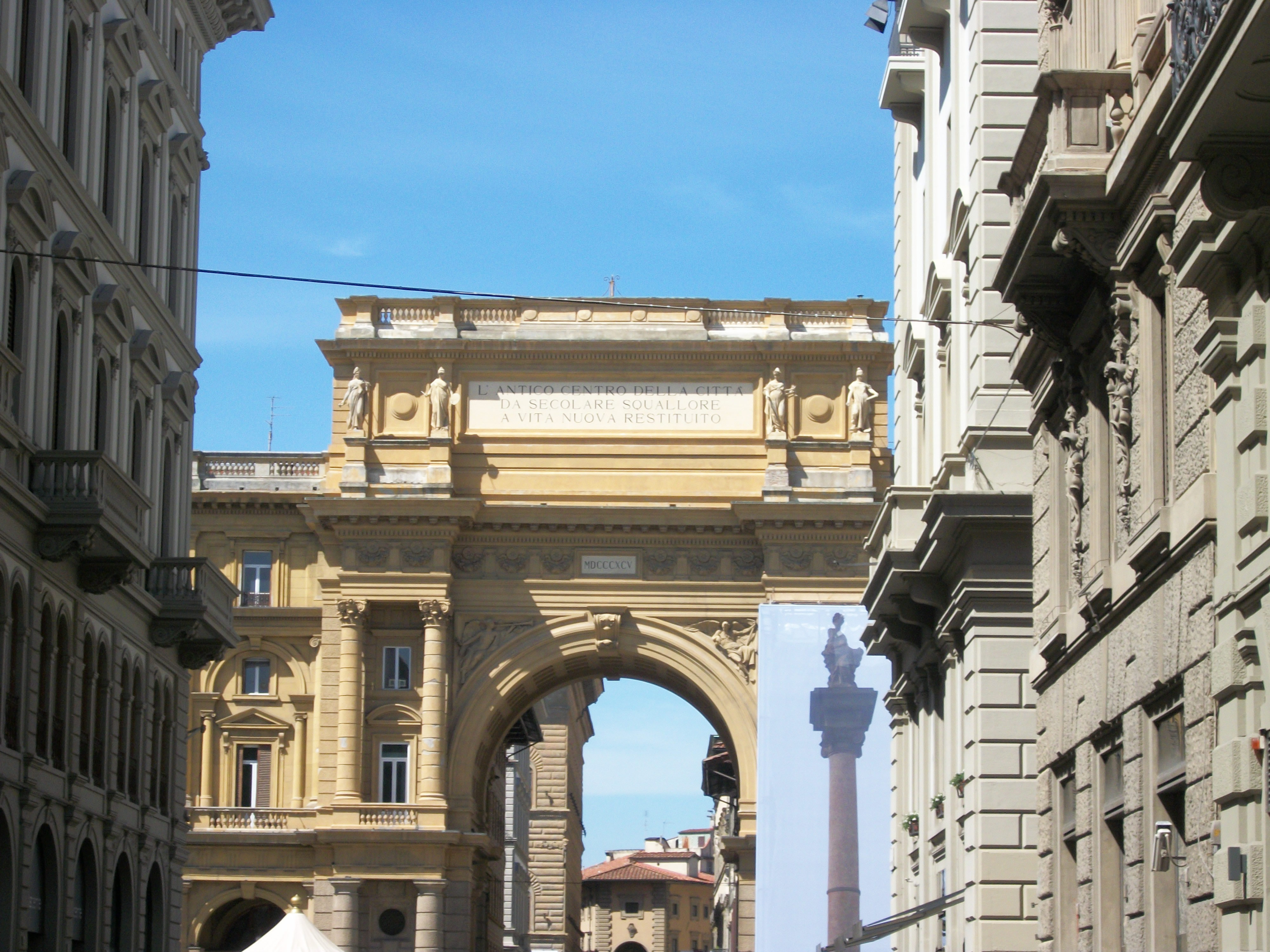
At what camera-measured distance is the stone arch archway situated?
177ft

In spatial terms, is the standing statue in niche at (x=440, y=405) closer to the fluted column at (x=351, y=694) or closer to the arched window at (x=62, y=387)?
the fluted column at (x=351, y=694)

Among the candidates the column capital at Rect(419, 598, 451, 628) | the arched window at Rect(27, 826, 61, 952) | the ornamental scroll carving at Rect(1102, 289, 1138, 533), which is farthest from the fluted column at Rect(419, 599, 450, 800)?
the ornamental scroll carving at Rect(1102, 289, 1138, 533)

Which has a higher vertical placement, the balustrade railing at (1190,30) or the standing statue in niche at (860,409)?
the standing statue in niche at (860,409)

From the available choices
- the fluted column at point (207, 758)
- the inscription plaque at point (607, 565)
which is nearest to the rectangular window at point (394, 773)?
the fluted column at point (207, 758)

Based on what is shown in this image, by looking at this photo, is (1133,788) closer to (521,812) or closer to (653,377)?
(653,377)

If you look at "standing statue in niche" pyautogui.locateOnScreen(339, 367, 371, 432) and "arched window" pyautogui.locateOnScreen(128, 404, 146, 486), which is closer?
"arched window" pyautogui.locateOnScreen(128, 404, 146, 486)

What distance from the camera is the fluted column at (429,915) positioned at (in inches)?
2061

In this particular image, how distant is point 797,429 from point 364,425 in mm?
11025

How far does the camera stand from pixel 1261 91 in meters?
11.3

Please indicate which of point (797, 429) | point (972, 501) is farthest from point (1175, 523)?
point (797, 429)

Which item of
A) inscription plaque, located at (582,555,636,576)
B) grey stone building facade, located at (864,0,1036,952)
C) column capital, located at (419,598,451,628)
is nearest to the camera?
grey stone building facade, located at (864,0,1036,952)

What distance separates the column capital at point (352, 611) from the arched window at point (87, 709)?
80.1 feet

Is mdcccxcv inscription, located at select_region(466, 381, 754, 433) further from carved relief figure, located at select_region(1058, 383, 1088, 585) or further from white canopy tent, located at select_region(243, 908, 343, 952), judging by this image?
carved relief figure, located at select_region(1058, 383, 1088, 585)

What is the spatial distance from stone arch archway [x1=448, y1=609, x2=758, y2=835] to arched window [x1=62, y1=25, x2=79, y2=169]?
27.7m
